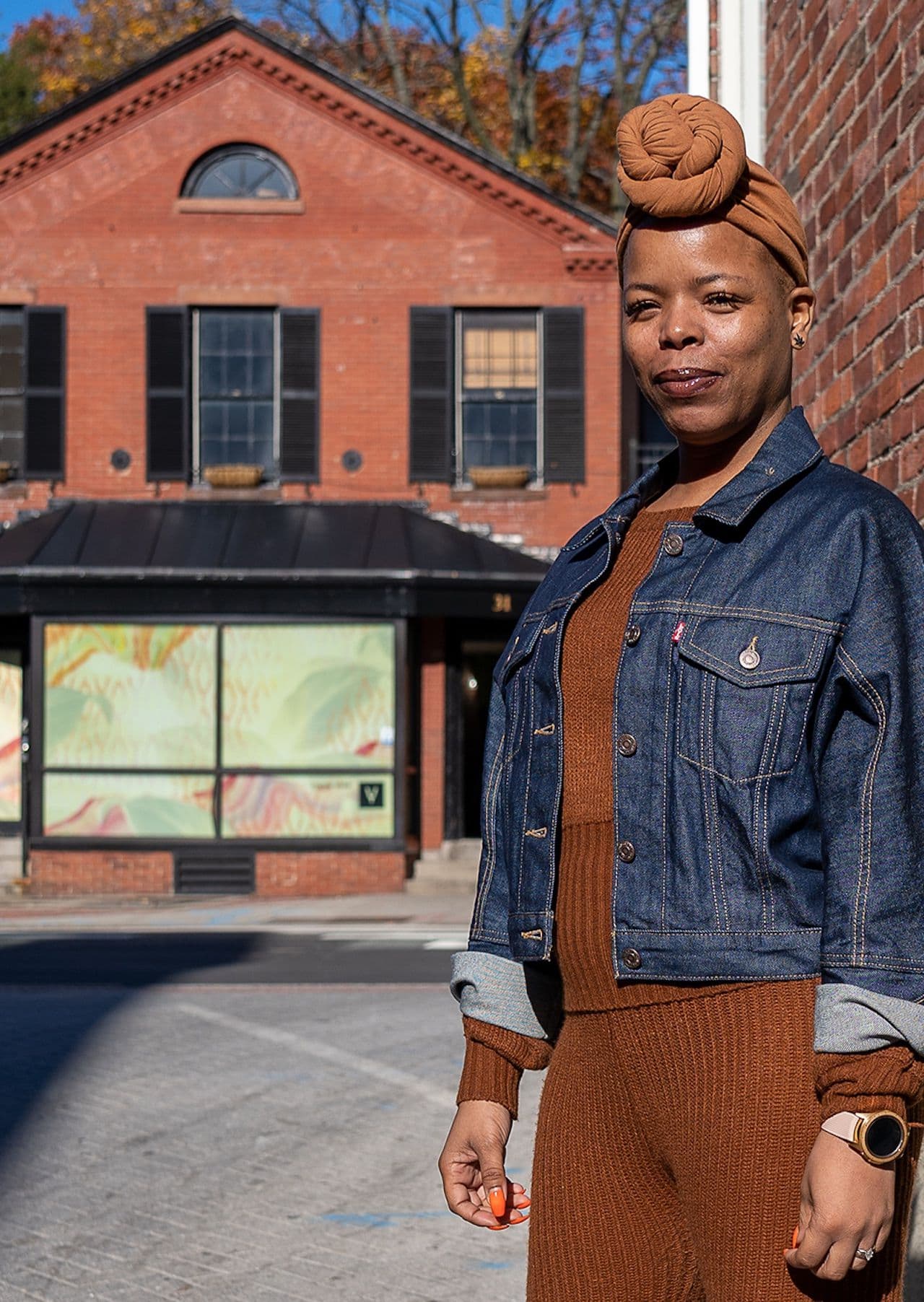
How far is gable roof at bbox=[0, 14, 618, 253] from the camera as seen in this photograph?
20.7 meters

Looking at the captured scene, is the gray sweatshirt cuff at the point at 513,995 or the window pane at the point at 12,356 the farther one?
the window pane at the point at 12,356

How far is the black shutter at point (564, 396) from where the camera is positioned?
20641mm

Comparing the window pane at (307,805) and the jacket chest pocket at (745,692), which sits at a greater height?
the jacket chest pocket at (745,692)

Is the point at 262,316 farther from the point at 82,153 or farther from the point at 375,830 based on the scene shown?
the point at 375,830

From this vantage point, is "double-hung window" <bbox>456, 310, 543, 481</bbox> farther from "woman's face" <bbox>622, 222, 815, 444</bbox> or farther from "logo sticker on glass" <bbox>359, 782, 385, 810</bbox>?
"woman's face" <bbox>622, 222, 815, 444</bbox>

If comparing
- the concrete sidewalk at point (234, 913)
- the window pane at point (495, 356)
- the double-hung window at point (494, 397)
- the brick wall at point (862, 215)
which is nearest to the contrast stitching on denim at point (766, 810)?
the brick wall at point (862, 215)

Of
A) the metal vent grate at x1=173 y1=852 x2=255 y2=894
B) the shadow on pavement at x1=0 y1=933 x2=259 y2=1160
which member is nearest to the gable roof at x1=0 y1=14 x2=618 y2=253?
the metal vent grate at x1=173 y1=852 x2=255 y2=894

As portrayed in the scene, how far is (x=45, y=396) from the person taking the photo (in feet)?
68.1

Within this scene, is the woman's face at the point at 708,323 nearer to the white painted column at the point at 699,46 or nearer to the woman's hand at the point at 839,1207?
the woman's hand at the point at 839,1207

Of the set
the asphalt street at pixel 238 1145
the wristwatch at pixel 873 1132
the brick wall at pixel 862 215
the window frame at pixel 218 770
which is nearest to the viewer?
the wristwatch at pixel 873 1132

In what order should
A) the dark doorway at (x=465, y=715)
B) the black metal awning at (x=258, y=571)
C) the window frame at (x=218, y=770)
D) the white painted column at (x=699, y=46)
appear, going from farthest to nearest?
the dark doorway at (x=465, y=715)
the window frame at (x=218, y=770)
the black metal awning at (x=258, y=571)
the white painted column at (x=699, y=46)

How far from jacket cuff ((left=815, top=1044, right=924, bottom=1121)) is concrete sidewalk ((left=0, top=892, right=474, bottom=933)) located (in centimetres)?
1409

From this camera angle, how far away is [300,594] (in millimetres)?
19453

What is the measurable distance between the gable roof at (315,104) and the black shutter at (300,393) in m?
2.45
